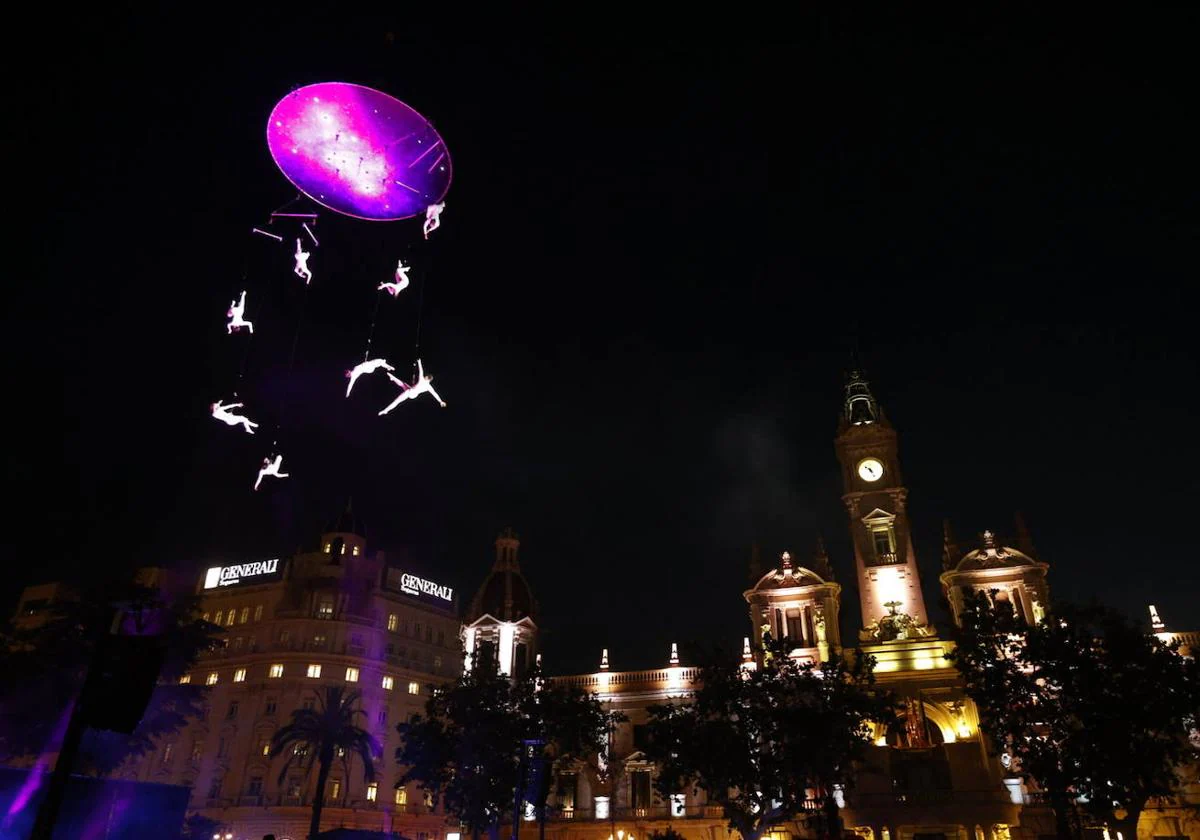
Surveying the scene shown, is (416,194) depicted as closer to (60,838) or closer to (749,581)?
(60,838)

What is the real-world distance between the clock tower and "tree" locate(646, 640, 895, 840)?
1438 cm

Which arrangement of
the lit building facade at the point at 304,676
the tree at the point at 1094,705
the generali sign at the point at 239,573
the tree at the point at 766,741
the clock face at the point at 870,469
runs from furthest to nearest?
1. the generali sign at the point at 239,573
2. the lit building facade at the point at 304,676
3. the clock face at the point at 870,469
4. the tree at the point at 766,741
5. the tree at the point at 1094,705

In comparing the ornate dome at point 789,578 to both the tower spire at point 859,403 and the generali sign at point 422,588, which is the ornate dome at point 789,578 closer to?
the tower spire at point 859,403

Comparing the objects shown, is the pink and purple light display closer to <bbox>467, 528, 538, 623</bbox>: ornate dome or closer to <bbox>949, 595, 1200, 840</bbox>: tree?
<bbox>949, 595, 1200, 840</bbox>: tree

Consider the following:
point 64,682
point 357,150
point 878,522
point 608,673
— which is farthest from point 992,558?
point 64,682

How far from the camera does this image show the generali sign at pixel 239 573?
81.6 meters

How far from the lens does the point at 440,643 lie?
87750 mm

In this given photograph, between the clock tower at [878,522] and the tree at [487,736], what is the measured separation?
22.3 meters

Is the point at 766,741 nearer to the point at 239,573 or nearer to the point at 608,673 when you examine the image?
the point at 608,673

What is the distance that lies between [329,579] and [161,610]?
2944cm

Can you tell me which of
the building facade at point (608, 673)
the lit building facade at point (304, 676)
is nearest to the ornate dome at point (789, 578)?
the building facade at point (608, 673)

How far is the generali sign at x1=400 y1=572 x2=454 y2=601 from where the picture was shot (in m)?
86.9

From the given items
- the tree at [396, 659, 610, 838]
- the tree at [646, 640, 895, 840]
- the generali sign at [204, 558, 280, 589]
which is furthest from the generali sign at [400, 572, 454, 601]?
the tree at [646, 640, 895, 840]

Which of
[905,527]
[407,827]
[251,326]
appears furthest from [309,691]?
[251,326]
